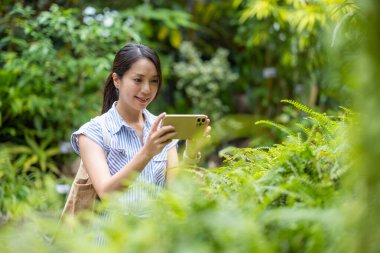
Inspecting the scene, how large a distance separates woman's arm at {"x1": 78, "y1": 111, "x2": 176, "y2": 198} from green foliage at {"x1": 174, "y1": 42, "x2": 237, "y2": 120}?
4521mm

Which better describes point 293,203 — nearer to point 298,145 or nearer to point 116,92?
point 298,145

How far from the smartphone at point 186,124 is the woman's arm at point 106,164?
0.04 metres

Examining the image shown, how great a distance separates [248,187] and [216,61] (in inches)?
220

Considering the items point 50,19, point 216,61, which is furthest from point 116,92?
point 216,61

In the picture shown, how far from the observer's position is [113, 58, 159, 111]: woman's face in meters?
2.52

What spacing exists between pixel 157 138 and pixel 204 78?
4.80 meters

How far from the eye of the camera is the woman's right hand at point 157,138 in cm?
218

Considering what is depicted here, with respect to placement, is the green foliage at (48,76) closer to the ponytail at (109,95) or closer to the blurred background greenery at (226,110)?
the blurred background greenery at (226,110)

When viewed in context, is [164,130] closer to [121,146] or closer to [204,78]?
[121,146]

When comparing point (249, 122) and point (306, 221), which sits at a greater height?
point (306, 221)

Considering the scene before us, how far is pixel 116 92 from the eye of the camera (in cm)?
282

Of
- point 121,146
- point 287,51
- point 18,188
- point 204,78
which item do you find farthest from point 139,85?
point 204,78

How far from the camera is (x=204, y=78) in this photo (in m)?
6.97

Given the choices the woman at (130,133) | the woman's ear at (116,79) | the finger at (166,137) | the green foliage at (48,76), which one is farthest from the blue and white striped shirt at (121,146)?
the green foliage at (48,76)
